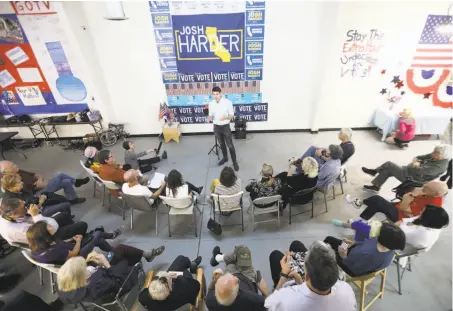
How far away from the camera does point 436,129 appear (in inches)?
215

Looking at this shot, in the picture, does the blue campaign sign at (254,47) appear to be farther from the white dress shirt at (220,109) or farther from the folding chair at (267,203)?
the folding chair at (267,203)

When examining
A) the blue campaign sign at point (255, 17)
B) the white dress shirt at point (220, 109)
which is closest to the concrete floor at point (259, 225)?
the white dress shirt at point (220, 109)

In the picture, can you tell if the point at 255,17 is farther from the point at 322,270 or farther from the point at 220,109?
the point at 322,270

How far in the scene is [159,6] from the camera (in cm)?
487

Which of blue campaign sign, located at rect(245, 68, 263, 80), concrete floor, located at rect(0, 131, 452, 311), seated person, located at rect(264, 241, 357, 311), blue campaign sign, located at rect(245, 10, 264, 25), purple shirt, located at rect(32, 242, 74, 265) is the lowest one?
concrete floor, located at rect(0, 131, 452, 311)

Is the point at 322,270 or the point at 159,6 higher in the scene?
the point at 159,6

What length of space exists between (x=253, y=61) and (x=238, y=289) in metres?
4.76

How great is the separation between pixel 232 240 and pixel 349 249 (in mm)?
1517

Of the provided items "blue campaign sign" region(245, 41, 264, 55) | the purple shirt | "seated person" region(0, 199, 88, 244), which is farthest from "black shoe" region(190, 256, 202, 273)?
"blue campaign sign" region(245, 41, 264, 55)

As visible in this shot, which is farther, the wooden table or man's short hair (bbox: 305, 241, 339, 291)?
the wooden table

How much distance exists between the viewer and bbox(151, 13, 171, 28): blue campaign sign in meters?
4.95

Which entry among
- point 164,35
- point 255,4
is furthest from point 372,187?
point 164,35

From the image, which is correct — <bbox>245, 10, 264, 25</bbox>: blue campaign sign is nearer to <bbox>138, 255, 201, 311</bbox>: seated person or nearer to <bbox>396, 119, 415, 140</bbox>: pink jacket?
<bbox>396, 119, 415, 140</bbox>: pink jacket

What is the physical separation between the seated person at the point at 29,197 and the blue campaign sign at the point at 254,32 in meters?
4.60
